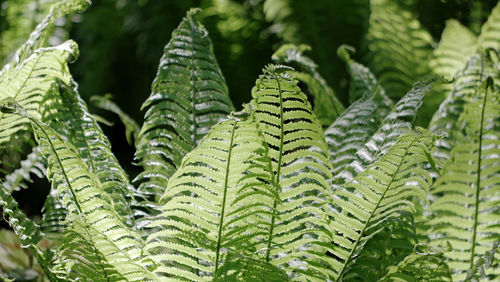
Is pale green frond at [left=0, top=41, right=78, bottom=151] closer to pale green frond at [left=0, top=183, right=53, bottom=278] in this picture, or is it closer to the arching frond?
pale green frond at [left=0, top=183, right=53, bottom=278]

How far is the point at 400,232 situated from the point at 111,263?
39 centimetres

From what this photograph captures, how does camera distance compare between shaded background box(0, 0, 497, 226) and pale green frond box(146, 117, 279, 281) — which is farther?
shaded background box(0, 0, 497, 226)

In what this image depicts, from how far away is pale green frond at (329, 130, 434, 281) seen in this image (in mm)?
653

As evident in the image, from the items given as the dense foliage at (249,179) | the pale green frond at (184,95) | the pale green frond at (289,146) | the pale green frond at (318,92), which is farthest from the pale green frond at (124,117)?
the pale green frond at (289,146)

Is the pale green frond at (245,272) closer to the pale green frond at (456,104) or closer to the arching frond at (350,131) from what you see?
the arching frond at (350,131)

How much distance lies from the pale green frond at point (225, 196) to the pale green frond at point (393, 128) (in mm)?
150

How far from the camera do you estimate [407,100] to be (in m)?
0.77

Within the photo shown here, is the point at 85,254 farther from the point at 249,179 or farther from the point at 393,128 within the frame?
the point at 393,128

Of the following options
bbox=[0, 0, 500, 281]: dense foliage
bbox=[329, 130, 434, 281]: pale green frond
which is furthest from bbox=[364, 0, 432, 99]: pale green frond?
bbox=[329, 130, 434, 281]: pale green frond

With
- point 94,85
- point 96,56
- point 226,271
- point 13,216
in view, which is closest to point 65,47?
point 13,216

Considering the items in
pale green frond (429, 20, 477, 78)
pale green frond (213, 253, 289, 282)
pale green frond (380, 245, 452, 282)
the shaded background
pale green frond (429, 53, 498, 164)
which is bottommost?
pale green frond (213, 253, 289, 282)

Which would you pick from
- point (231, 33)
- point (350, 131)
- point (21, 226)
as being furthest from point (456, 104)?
point (231, 33)

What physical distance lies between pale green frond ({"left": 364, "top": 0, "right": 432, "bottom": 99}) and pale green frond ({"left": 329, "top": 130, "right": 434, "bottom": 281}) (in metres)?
0.92

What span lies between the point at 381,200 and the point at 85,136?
0.44 meters
